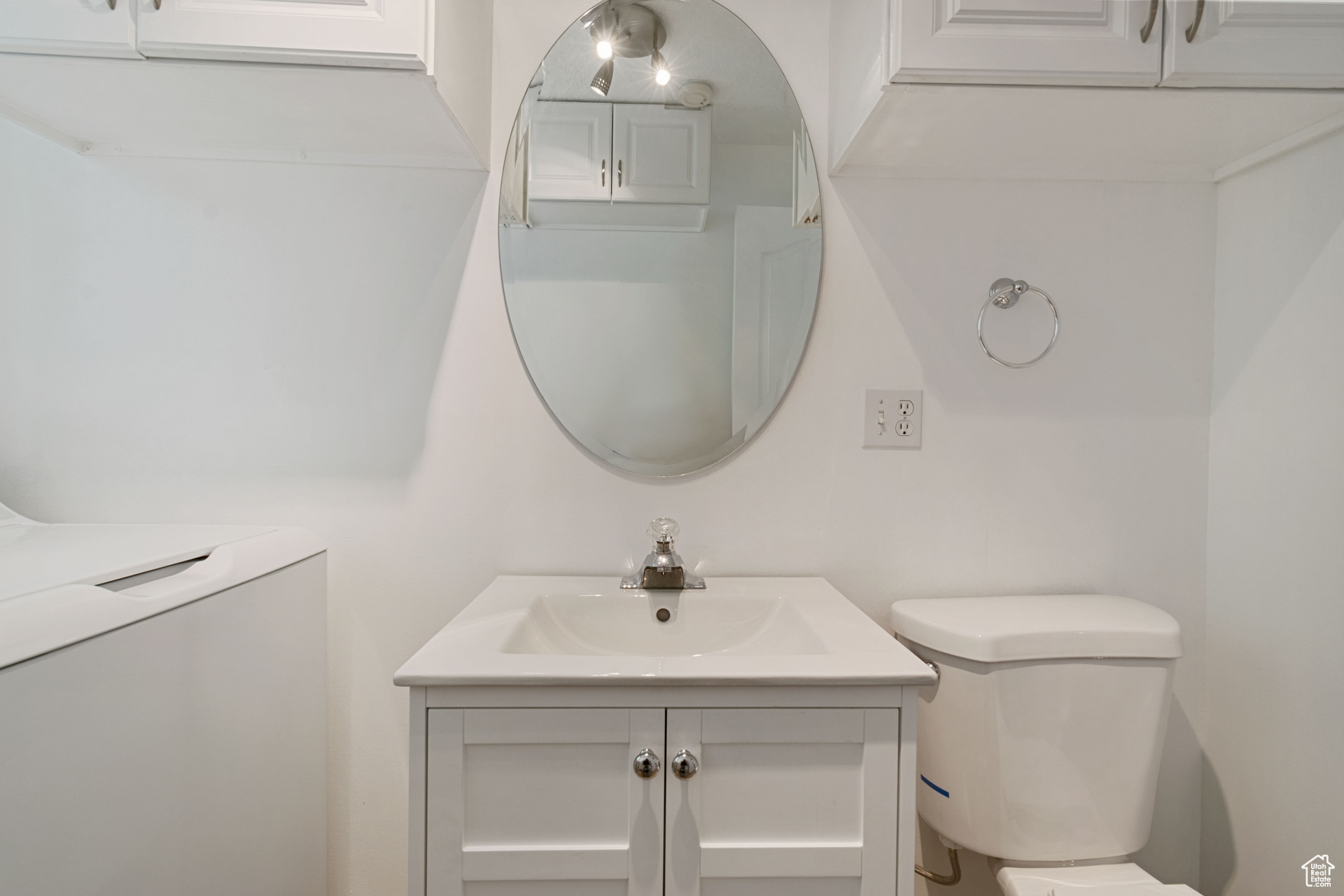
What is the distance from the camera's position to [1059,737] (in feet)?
3.49

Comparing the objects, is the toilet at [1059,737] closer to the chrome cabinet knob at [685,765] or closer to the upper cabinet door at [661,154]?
the chrome cabinet knob at [685,765]

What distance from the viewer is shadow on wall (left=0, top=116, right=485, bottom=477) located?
49.1 inches

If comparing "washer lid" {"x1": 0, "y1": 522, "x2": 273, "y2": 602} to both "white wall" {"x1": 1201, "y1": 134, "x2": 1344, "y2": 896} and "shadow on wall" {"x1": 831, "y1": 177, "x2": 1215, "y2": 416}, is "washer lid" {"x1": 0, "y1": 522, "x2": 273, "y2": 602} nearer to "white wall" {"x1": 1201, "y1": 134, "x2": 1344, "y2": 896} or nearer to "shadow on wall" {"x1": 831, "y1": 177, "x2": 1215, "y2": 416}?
"shadow on wall" {"x1": 831, "y1": 177, "x2": 1215, "y2": 416}

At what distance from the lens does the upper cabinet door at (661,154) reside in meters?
1.28

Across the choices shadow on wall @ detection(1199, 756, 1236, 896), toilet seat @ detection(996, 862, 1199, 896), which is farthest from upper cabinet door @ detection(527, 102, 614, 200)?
shadow on wall @ detection(1199, 756, 1236, 896)

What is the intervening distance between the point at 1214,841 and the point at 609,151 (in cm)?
171

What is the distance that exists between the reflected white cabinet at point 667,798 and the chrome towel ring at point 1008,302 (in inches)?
30.1

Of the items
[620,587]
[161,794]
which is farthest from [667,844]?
[161,794]

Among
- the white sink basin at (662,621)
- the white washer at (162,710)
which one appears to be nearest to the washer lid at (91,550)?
the white washer at (162,710)

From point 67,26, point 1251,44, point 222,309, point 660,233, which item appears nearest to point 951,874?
point 660,233

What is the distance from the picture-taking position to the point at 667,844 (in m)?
0.86

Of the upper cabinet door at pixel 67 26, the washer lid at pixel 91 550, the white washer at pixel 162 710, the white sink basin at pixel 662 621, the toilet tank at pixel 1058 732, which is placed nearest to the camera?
the white washer at pixel 162 710

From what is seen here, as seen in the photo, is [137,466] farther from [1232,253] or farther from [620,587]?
[1232,253]

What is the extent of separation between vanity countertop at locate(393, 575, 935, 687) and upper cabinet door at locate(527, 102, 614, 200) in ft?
2.38
